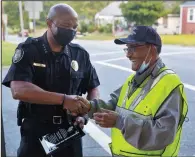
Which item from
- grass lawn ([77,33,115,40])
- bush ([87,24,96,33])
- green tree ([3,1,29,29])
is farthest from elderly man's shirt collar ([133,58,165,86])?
green tree ([3,1,29,29])

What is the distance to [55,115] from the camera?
1.98m

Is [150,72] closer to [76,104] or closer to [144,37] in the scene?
[144,37]

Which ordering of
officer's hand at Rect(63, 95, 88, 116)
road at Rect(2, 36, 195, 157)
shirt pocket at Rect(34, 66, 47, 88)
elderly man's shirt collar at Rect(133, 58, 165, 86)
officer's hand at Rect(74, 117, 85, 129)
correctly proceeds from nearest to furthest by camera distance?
elderly man's shirt collar at Rect(133, 58, 165, 86), officer's hand at Rect(63, 95, 88, 116), shirt pocket at Rect(34, 66, 47, 88), officer's hand at Rect(74, 117, 85, 129), road at Rect(2, 36, 195, 157)

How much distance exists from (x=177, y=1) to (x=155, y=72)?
1111 mm

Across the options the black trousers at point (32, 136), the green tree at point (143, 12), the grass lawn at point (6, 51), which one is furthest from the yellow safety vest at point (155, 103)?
the grass lawn at point (6, 51)

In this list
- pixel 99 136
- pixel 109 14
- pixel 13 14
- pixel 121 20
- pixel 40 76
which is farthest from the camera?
pixel 99 136

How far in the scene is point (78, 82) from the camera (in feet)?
6.64

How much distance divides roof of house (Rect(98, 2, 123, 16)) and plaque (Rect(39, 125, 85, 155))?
101cm

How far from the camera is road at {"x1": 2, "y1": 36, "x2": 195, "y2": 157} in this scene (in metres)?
2.27

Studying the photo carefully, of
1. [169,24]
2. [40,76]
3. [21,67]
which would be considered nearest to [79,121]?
[40,76]

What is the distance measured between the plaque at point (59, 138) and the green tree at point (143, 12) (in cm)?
89

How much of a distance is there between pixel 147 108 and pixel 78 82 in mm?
626

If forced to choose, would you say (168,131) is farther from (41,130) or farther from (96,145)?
(96,145)

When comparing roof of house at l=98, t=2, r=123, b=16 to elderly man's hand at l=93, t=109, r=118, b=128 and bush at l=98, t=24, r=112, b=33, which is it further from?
elderly man's hand at l=93, t=109, r=118, b=128
